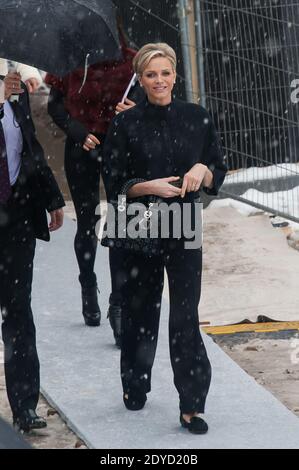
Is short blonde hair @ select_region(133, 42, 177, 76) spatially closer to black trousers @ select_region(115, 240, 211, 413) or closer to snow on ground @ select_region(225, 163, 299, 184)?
black trousers @ select_region(115, 240, 211, 413)

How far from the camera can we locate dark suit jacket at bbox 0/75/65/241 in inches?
269

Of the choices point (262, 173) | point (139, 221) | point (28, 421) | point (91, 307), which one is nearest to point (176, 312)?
point (139, 221)

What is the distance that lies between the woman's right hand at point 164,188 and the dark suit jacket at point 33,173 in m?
0.52

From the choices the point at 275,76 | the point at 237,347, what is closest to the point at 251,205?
the point at 275,76

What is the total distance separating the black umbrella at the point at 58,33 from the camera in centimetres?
721

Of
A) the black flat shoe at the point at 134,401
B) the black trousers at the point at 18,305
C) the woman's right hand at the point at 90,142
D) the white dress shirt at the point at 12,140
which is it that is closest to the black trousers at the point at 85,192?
the woman's right hand at the point at 90,142

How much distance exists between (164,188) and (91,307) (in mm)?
2124

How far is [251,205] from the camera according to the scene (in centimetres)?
1204

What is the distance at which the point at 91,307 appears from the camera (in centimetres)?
868

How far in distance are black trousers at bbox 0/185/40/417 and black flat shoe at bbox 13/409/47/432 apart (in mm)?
24

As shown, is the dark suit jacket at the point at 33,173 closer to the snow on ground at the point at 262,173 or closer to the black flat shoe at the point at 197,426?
the black flat shoe at the point at 197,426

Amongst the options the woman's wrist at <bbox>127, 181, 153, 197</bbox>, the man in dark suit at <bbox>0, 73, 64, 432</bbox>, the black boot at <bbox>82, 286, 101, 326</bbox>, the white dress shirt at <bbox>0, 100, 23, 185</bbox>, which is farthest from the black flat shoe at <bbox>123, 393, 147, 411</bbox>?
the black boot at <bbox>82, 286, 101, 326</bbox>

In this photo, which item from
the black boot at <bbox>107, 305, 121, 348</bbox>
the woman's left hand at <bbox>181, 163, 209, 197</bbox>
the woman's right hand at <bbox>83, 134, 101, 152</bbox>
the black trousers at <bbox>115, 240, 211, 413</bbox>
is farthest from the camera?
the black boot at <bbox>107, 305, 121, 348</bbox>

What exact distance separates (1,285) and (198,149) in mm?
1095
